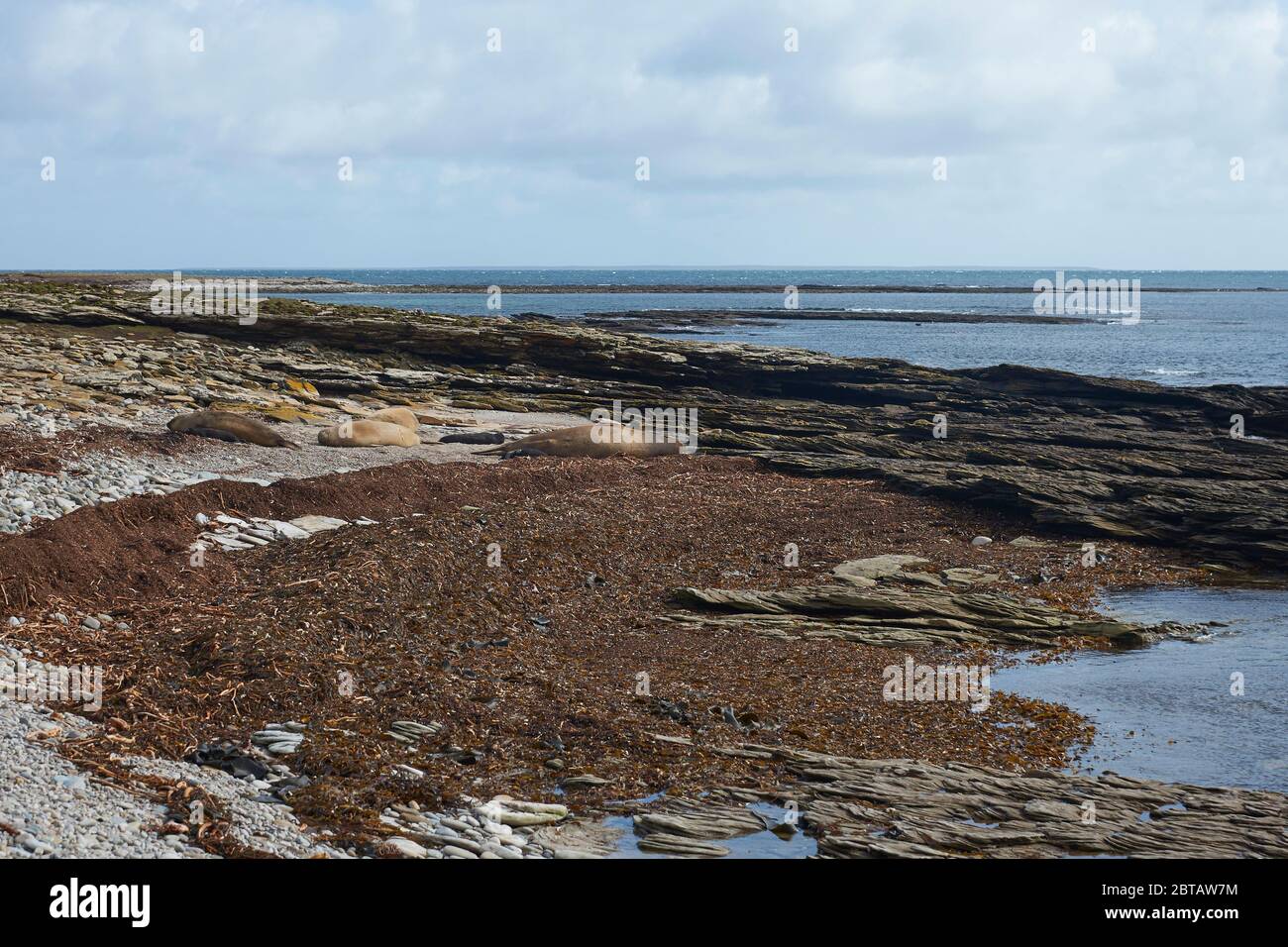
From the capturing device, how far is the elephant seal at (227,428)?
20531 mm

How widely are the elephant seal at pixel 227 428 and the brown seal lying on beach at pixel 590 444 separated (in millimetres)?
4207

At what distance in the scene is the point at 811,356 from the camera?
35.5m

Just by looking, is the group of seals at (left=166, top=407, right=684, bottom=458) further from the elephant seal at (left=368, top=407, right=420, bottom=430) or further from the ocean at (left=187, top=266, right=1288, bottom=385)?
the ocean at (left=187, top=266, right=1288, bottom=385)

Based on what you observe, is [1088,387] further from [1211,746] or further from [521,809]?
[521,809]

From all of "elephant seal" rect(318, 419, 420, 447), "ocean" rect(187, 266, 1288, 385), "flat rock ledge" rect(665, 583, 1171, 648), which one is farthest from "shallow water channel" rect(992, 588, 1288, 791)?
"ocean" rect(187, 266, 1288, 385)

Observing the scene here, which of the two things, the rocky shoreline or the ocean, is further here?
the ocean

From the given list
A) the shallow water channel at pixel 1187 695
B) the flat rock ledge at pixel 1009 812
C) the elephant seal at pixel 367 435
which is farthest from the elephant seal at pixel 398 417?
the flat rock ledge at pixel 1009 812

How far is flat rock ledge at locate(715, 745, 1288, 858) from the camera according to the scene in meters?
7.47

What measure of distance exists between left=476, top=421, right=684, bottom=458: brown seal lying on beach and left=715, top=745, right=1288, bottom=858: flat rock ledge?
1456 cm

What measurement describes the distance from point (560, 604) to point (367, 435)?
10379 mm

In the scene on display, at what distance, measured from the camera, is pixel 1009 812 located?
8047 millimetres

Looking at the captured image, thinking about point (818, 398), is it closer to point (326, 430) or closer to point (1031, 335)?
point (326, 430)

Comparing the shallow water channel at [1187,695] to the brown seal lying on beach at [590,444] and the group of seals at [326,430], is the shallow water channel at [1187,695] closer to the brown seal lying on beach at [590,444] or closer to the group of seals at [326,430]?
the brown seal lying on beach at [590,444]

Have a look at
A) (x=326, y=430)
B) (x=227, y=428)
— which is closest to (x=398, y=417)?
(x=326, y=430)
